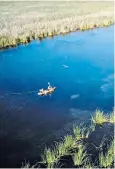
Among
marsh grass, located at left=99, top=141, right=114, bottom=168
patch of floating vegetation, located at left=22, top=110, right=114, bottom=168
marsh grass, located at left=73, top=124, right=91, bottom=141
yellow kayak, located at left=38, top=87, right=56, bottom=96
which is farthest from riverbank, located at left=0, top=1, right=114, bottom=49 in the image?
marsh grass, located at left=99, top=141, right=114, bottom=168

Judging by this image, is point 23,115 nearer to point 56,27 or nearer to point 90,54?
point 90,54

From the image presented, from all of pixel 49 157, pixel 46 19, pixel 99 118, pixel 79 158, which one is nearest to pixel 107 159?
pixel 79 158

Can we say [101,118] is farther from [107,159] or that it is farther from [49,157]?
[49,157]

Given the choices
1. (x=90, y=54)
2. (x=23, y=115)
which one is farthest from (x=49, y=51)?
(x=23, y=115)

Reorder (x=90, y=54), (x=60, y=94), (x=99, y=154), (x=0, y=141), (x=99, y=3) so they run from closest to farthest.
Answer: (x=99, y=154) → (x=0, y=141) → (x=60, y=94) → (x=90, y=54) → (x=99, y=3)

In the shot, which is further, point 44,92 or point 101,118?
point 44,92

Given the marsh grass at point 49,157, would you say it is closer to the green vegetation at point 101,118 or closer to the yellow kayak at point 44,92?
the green vegetation at point 101,118

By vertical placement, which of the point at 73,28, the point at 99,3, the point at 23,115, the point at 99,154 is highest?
the point at 99,3
